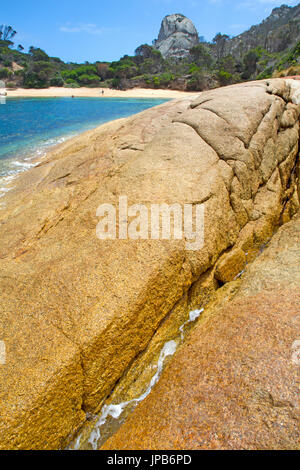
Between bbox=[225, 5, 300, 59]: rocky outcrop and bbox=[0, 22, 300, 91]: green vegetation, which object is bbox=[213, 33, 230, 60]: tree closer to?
bbox=[225, 5, 300, 59]: rocky outcrop

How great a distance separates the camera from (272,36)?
5416cm

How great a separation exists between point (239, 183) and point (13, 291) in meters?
3.58

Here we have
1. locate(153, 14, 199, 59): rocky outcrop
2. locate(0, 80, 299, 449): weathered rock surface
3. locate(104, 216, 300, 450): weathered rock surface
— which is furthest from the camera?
locate(153, 14, 199, 59): rocky outcrop

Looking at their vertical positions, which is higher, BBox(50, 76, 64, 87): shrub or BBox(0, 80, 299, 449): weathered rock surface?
BBox(50, 76, 64, 87): shrub

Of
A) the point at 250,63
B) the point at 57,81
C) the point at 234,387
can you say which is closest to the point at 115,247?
the point at 234,387

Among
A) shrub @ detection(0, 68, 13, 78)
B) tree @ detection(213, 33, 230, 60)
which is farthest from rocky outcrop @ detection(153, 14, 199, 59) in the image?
shrub @ detection(0, 68, 13, 78)

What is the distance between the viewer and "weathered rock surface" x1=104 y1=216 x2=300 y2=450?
5.62ft

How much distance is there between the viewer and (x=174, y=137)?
4352 millimetres

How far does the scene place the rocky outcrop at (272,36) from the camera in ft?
164

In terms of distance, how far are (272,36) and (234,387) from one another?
72698 millimetres

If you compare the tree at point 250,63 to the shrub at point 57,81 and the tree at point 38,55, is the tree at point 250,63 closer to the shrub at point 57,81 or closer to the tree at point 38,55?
the shrub at point 57,81

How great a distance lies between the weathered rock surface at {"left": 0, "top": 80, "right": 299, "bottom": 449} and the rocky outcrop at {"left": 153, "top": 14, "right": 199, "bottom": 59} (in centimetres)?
10784
